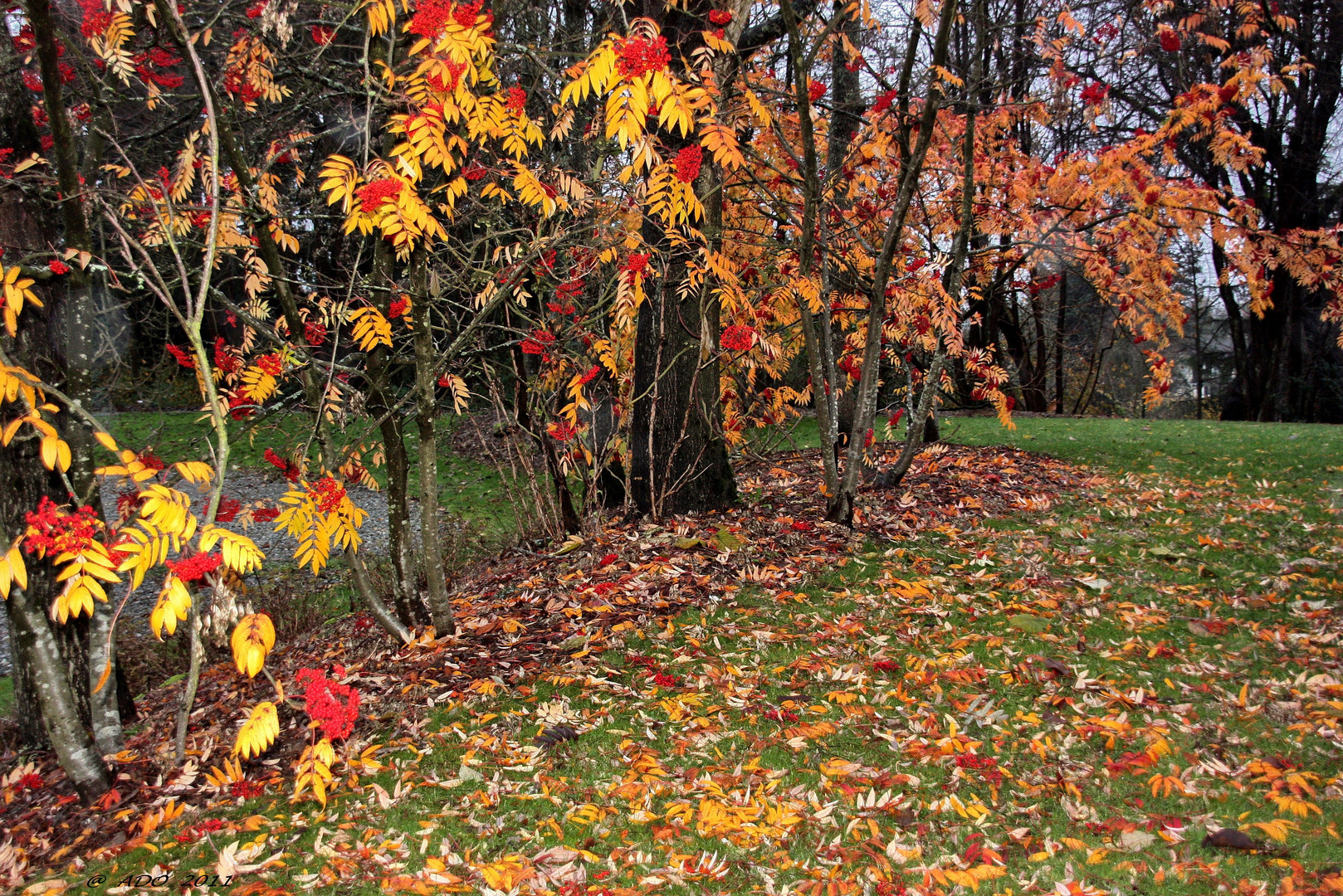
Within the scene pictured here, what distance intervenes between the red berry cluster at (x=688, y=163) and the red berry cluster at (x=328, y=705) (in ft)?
9.50

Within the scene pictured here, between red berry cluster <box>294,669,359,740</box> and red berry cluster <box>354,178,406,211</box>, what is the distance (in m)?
1.93

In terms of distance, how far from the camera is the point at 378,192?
326 cm

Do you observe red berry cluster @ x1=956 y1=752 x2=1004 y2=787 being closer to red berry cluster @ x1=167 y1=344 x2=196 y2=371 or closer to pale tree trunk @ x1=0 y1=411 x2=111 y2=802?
pale tree trunk @ x1=0 y1=411 x2=111 y2=802

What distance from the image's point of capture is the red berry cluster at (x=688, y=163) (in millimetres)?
3998

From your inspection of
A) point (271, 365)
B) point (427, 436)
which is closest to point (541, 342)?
point (427, 436)

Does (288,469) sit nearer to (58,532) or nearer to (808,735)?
(58,532)

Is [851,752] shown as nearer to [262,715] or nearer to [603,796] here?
[603,796]

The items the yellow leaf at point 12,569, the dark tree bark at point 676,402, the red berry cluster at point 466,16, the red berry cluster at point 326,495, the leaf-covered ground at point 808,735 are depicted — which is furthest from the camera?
the dark tree bark at point 676,402

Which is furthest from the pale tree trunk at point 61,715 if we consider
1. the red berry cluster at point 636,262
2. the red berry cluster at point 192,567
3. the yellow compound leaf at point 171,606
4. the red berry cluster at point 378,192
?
the red berry cluster at point 636,262

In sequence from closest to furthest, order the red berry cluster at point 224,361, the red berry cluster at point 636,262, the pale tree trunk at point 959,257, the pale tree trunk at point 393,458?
the pale tree trunk at point 393,458, the red berry cluster at point 224,361, the red berry cluster at point 636,262, the pale tree trunk at point 959,257

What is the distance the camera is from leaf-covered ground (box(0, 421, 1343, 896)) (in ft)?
9.02

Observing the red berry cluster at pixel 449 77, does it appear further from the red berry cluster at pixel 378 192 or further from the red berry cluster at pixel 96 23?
the red berry cluster at pixel 96 23

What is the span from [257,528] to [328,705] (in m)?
8.81

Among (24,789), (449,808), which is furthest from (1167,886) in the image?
(24,789)
